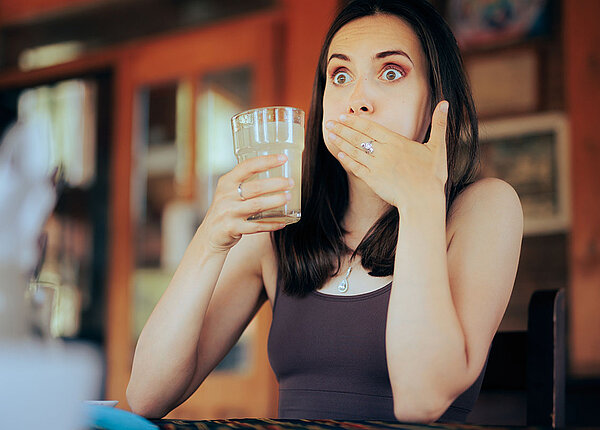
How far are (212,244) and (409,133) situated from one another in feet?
1.26

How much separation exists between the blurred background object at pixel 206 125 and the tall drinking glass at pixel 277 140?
1.80m

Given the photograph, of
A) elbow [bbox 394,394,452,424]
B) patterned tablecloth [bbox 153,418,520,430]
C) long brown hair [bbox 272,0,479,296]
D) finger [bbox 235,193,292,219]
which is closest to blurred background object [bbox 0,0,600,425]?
long brown hair [bbox 272,0,479,296]

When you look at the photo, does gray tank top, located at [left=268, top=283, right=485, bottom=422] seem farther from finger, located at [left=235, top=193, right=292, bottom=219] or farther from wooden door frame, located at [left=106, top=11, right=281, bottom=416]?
wooden door frame, located at [left=106, top=11, right=281, bottom=416]

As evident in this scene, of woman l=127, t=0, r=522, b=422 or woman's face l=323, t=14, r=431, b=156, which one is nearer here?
woman l=127, t=0, r=522, b=422

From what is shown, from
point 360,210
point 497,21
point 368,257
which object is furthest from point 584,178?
point 368,257

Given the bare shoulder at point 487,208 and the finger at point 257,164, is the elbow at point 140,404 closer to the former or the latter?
the finger at point 257,164

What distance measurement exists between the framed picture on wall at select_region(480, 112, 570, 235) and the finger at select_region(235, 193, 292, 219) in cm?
222

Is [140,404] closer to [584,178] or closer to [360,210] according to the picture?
[360,210]

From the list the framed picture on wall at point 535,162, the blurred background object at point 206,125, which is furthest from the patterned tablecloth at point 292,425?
the framed picture on wall at point 535,162

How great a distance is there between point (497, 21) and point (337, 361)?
8.49ft

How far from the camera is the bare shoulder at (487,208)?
1.10 meters

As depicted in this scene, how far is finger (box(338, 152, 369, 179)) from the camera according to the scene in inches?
40.0

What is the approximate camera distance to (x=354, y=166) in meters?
1.03

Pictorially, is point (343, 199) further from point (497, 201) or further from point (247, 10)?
point (247, 10)
